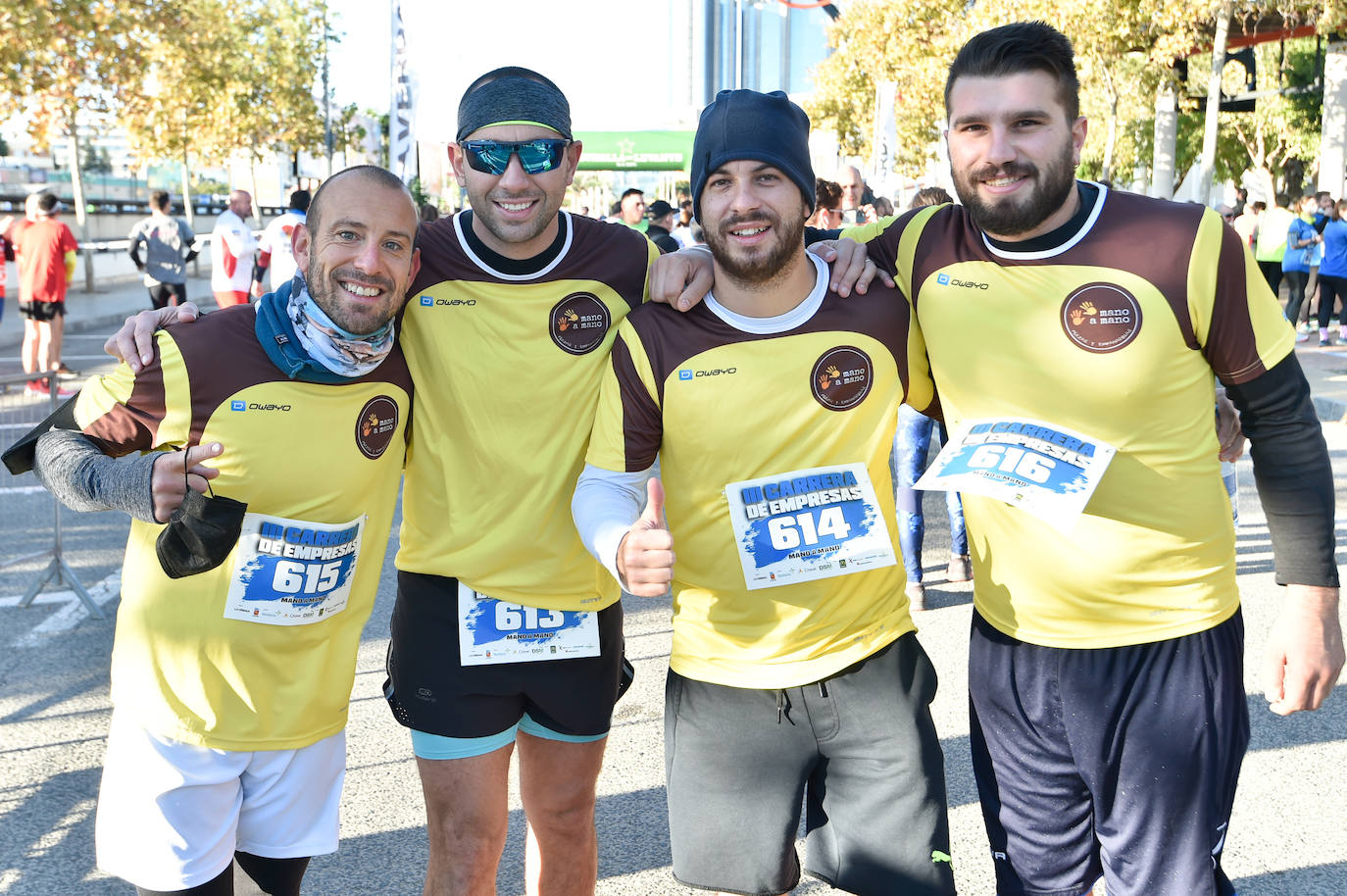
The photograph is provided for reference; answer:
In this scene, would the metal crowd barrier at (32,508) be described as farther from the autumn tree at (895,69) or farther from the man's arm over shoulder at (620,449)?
the autumn tree at (895,69)

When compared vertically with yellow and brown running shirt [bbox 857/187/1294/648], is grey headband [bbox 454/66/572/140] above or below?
above

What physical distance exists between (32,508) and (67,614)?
2522 mm

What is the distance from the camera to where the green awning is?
45406 mm

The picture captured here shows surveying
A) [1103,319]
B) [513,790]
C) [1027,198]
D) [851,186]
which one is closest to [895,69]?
[851,186]

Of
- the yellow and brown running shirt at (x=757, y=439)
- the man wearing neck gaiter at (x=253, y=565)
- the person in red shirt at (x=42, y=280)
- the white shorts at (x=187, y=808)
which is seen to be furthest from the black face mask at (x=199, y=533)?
the person in red shirt at (x=42, y=280)

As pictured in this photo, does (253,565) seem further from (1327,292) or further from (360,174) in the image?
(1327,292)

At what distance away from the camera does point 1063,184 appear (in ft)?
8.68

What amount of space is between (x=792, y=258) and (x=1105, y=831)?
4.89ft

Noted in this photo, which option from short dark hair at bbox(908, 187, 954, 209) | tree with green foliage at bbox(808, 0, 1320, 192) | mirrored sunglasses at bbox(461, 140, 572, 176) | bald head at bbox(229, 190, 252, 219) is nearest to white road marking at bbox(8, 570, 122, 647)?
mirrored sunglasses at bbox(461, 140, 572, 176)

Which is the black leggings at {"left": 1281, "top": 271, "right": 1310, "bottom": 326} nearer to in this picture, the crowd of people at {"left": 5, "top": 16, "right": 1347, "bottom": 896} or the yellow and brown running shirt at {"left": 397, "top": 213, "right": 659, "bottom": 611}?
the crowd of people at {"left": 5, "top": 16, "right": 1347, "bottom": 896}

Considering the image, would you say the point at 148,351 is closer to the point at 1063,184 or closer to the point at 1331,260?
the point at 1063,184

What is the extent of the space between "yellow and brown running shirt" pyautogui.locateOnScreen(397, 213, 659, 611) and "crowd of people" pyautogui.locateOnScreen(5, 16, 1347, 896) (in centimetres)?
1

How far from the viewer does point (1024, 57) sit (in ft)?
8.74

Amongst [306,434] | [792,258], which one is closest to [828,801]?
[792,258]
